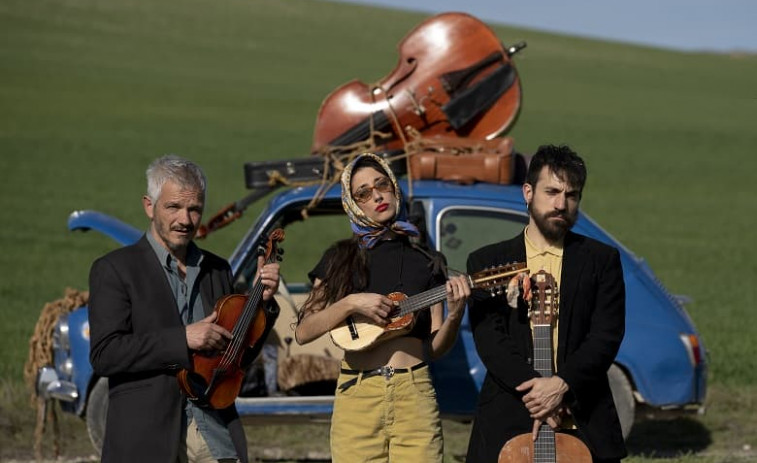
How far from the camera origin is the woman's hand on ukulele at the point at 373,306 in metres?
5.51

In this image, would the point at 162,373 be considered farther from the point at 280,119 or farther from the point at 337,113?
the point at 280,119

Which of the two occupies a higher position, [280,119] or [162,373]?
[280,119]

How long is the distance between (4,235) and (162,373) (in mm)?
18222

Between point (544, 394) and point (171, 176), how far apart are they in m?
1.60

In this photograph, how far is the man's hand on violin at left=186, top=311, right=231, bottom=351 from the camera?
518 cm

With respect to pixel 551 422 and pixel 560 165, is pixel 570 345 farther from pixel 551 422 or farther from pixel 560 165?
pixel 560 165

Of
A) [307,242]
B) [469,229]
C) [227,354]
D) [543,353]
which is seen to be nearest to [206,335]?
[227,354]

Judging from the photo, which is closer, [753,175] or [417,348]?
[417,348]

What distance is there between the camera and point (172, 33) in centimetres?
6212

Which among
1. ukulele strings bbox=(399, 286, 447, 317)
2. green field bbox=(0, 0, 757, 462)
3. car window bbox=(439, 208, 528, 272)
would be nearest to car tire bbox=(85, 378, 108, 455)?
green field bbox=(0, 0, 757, 462)

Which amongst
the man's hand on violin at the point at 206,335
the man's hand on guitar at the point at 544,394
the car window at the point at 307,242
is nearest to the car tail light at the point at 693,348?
the man's hand on guitar at the point at 544,394

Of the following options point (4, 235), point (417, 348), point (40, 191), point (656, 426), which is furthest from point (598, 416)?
point (40, 191)

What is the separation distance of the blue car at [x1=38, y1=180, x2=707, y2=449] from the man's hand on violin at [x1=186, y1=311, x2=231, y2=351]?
322 cm

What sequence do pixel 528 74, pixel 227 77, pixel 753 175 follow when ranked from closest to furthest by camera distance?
pixel 753 175, pixel 227 77, pixel 528 74
